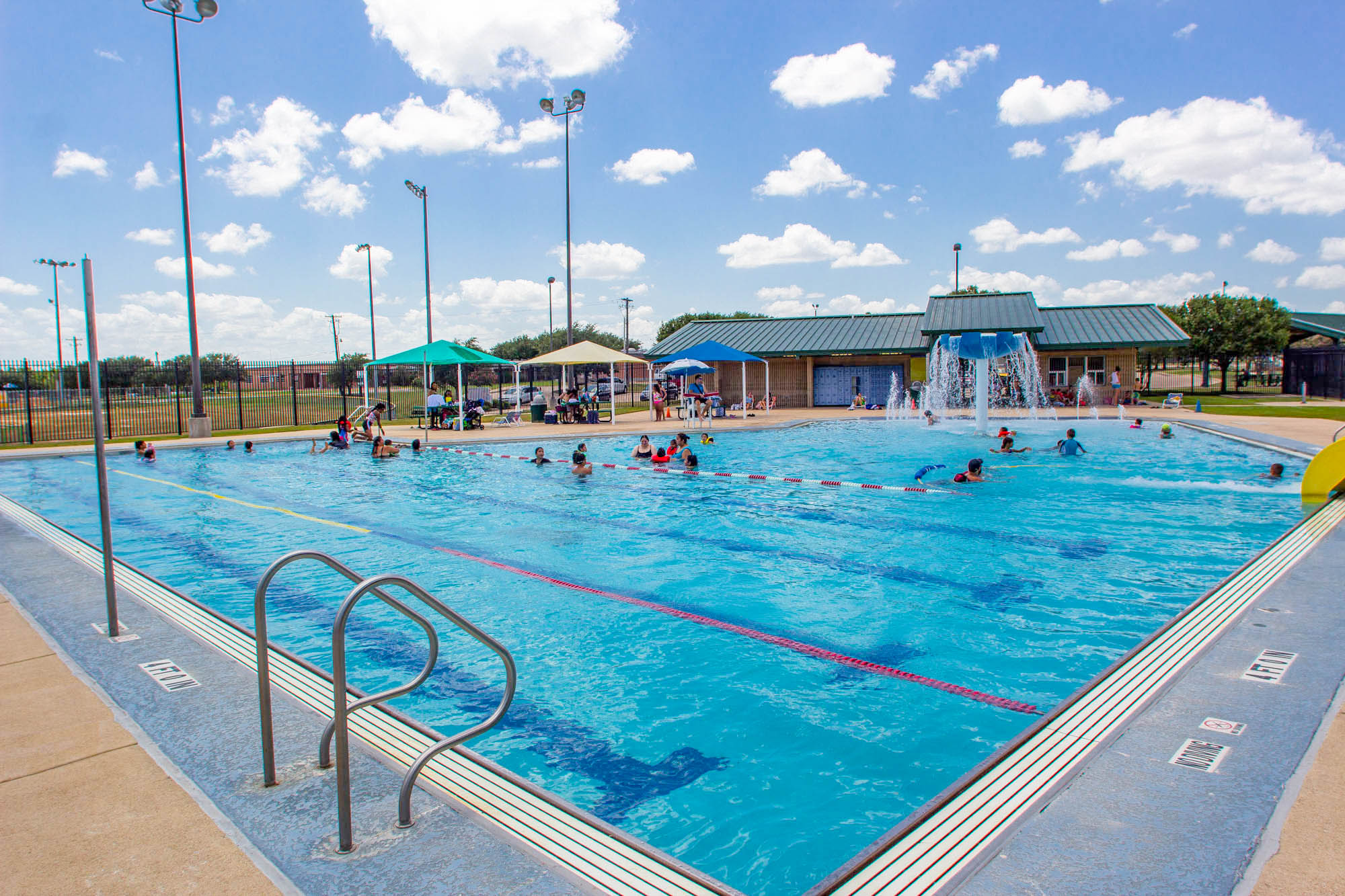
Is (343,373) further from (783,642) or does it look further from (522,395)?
(783,642)

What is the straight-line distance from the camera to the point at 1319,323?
4394 centimetres

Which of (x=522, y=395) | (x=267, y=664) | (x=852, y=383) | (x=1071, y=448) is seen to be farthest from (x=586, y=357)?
(x=267, y=664)

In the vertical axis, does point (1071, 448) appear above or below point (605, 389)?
below

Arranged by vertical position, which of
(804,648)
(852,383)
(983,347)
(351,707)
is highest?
(983,347)

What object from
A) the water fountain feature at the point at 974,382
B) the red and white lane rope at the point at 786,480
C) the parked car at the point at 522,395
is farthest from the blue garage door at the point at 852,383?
the red and white lane rope at the point at 786,480

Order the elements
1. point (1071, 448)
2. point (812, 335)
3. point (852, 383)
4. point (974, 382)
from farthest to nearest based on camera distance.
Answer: point (812, 335) → point (852, 383) → point (974, 382) → point (1071, 448)

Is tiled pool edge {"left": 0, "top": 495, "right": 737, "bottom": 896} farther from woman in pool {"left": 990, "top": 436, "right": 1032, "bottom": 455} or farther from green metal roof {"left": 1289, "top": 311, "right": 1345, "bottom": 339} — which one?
green metal roof {"left": 1289, "top": 311, "right": 1345, "bottom": 339}

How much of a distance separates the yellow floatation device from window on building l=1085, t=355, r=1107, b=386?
2346cm

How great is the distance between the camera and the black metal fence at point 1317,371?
1316 inches

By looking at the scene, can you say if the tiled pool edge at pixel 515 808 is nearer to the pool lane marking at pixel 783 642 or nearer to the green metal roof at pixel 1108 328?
the pool lane marking at pixel 783 642

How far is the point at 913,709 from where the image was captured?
16.2 feet

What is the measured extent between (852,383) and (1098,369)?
33.2 ft

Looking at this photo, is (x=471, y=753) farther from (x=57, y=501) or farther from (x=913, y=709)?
(x=57, y=501)

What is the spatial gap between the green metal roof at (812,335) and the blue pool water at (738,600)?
20034mm
